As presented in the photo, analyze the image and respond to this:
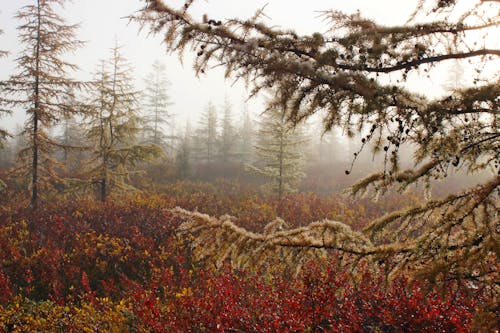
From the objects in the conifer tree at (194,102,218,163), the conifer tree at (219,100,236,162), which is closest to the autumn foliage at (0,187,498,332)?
the conifer tree at (219,100,236,162)

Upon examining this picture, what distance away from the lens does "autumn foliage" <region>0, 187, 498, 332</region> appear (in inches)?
224

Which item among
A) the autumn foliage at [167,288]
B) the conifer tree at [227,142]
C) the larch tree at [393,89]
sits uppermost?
the conifer tree at [227,142]

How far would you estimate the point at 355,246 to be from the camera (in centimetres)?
384

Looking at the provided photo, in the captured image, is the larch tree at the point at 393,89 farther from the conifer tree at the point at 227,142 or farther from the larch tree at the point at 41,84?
the conifer tree at the point at 227,142

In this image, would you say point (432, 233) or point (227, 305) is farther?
point (227, 305)

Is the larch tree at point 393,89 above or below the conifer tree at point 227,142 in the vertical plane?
below

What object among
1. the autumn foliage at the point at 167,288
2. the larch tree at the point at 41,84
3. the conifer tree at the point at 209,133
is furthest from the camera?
the conifer tree at the point at 209,133

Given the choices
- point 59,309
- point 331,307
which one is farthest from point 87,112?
point 331,307

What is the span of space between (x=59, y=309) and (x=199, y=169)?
28497mm

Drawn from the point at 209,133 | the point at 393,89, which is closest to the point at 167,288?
the point at 393,89

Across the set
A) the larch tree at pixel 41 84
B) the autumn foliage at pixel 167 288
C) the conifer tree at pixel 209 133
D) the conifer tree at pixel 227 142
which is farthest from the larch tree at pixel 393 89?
the conifer tree at pixel 209 133

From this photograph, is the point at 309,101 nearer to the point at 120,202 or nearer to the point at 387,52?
the point at 387,52

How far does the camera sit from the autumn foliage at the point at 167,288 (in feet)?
18.7

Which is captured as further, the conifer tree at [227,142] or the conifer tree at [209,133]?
the conifer tree at [209,133]
